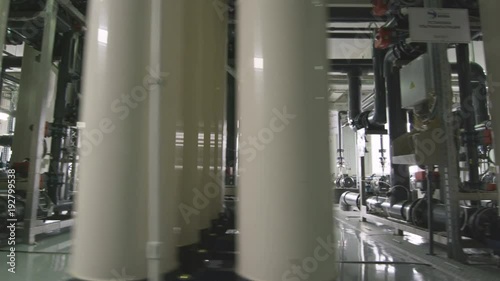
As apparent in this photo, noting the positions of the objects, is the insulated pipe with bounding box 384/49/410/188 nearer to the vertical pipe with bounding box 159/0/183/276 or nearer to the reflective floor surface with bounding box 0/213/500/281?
the reflective floor surface with bounding box 0/213/500/281

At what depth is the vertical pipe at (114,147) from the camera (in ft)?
3.05

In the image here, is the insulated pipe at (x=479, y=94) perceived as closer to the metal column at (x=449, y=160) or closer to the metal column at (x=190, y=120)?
the metal column at (x=449, y=160)

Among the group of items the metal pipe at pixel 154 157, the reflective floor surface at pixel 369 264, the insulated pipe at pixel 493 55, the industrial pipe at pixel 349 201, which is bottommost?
the reflective floor surface at pixel 369 264

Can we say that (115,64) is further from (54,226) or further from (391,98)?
(391,98)

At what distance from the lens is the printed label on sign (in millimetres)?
2260

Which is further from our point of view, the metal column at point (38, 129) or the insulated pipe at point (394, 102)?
the insulated pipe at point (394, 102)

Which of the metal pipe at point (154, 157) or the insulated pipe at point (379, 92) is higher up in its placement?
the insulated pipe at point (379, 92)

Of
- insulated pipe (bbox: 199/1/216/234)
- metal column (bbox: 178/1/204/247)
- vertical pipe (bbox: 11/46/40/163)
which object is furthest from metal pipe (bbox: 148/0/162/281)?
vertical pipe (bbox: 11/46/40/163)

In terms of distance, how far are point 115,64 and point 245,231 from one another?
0.67m

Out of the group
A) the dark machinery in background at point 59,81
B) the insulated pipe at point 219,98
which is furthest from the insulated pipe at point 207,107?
the dark machinery in background at point 59,81

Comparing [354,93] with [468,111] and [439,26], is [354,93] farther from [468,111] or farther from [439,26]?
[439,26]

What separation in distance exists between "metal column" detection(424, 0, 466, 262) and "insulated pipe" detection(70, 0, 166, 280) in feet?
7.04

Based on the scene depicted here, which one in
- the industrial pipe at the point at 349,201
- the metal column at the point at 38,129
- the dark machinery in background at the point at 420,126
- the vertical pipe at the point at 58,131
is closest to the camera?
the dark machinery in background at the point at 420,126

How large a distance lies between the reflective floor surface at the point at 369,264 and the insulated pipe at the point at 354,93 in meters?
2.00
